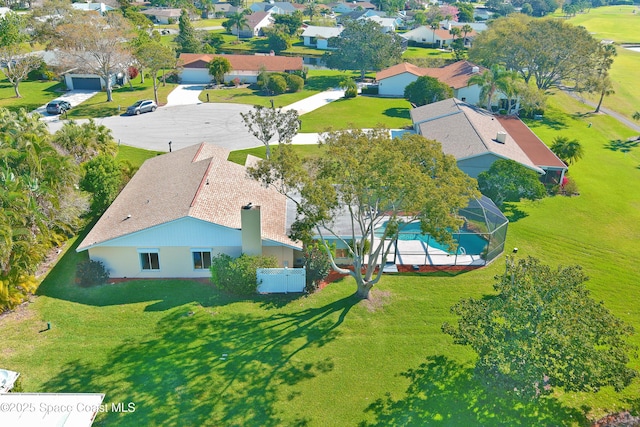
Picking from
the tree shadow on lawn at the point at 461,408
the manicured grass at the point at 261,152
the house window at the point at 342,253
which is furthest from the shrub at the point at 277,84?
the tree shadow on lawn at the point at 461,408

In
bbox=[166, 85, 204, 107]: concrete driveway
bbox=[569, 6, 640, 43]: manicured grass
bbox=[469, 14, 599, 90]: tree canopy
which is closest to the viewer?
bbox=[469, 14, 599, 90]: tree canopy

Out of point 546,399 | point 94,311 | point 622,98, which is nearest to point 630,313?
point 546,399

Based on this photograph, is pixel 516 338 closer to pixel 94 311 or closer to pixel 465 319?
pixel 465 319

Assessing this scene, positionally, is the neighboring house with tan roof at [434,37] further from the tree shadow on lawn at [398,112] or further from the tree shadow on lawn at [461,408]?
the tree shadow on lawn at [461,408]

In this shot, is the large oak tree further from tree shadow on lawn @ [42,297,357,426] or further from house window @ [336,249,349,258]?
tree shadow on lawn @ [42,297,357,426]

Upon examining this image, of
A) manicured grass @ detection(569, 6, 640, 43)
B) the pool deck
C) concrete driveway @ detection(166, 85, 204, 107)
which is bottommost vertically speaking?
the pool deck

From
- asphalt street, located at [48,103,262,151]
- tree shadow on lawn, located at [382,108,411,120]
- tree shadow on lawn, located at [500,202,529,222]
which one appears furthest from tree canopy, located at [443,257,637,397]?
tree shadow on lawn, located at [382,108,411,120]
